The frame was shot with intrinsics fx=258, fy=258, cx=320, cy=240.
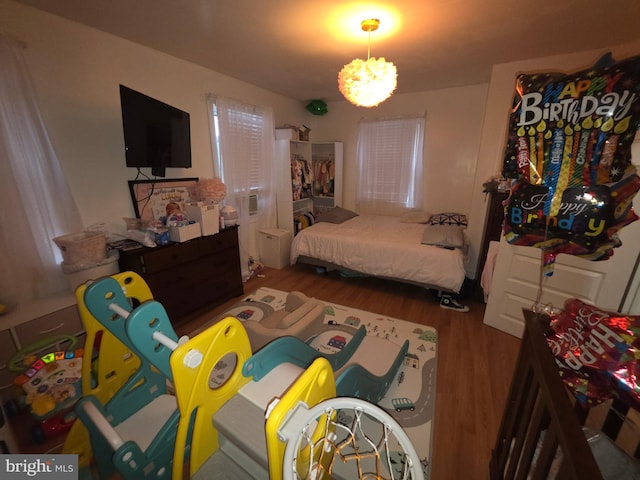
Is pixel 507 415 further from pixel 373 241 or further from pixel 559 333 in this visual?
pixel 373 241

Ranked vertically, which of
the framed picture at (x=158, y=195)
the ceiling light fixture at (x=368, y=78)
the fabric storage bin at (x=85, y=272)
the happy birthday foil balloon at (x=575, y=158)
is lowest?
the fabric storage bin at (x=85, y=272)

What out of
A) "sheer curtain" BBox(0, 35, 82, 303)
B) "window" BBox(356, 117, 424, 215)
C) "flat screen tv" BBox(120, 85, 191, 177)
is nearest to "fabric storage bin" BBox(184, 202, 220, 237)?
"flat screen tv" BBox(120, 85, 191, 177)

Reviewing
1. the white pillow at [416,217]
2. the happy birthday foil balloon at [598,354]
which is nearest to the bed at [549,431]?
the happy birthday foil balloon at [598,354]

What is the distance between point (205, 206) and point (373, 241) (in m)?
1.81

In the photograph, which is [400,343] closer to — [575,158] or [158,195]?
[575,158]

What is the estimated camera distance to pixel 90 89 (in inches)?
75.8

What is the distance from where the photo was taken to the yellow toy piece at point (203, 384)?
812 millimetres

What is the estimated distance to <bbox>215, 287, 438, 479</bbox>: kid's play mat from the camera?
1515 millimetres

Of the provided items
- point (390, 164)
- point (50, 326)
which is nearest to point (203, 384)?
point (50, 326)

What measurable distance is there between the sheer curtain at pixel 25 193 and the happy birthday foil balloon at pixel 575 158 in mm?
2715

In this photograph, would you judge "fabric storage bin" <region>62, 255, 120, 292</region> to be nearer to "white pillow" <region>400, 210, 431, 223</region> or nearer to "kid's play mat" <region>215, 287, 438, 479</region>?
"kid's play mat" <region>215, 287, 438, 479</region>

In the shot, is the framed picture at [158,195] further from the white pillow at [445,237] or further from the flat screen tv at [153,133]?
the white pillow at [445,237]

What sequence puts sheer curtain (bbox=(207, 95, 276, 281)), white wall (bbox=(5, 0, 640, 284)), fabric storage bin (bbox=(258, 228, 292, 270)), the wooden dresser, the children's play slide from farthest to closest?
1. fabric storage bin (bbox=(258, 228, 292, 270))
2. sheer curtain (bbox=(207, 95, 276, 281))
3. the wooden dresser
4. white wall (bbox=(5, 0, 640, 284))
5. the children's play slide

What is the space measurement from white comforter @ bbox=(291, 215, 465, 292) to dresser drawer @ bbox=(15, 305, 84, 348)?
2.16m
